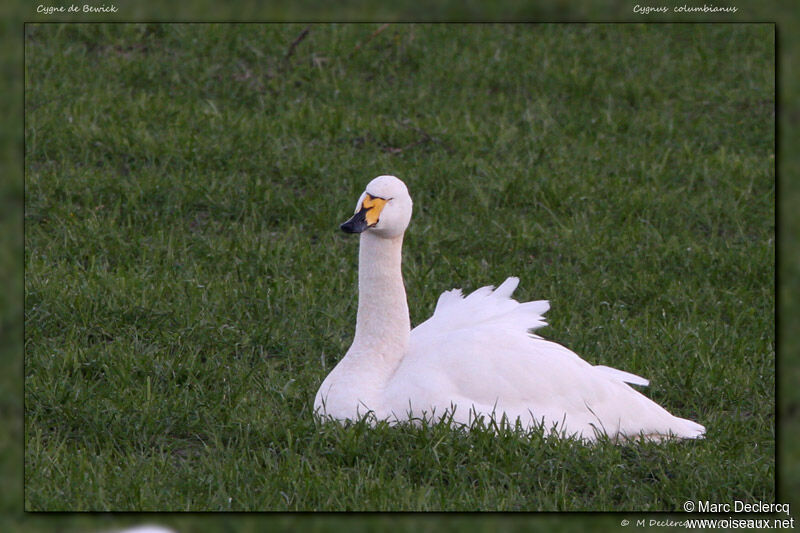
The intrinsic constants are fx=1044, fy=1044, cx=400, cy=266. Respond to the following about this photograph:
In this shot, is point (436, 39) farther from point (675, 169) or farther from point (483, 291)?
point (483, 291)

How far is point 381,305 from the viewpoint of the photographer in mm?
4867

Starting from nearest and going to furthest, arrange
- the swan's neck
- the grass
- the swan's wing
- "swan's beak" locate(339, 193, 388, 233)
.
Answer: the grass, "swan's beak" locate(339, 193, 388, 233), the swan's neck, the swan's wing

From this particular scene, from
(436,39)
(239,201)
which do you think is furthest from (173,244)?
(436,39)

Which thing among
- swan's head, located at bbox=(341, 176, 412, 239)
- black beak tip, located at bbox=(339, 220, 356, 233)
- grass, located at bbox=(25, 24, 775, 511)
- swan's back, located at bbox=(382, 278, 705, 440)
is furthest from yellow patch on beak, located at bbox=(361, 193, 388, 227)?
grass, located at bbox=(25, 24, 775, 511)

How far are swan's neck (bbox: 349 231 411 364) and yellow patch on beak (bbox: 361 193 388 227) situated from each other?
190 millimetres

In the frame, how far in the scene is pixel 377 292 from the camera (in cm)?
486

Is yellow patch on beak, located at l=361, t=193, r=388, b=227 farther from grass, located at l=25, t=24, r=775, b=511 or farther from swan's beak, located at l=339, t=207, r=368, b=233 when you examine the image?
grass, located at l=25, t=24, r=775, b=511

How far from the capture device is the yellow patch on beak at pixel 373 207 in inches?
181

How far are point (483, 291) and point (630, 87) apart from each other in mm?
4397

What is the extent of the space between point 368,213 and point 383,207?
0.26 feet

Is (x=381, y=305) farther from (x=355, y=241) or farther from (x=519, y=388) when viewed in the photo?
(x=355, y=241)

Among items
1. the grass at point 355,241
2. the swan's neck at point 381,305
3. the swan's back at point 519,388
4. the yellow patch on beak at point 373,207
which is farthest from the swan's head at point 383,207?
the grass at point 355,241

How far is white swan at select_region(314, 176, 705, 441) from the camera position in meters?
4.60

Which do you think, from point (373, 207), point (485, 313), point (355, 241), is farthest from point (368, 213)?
point (355, 241)
